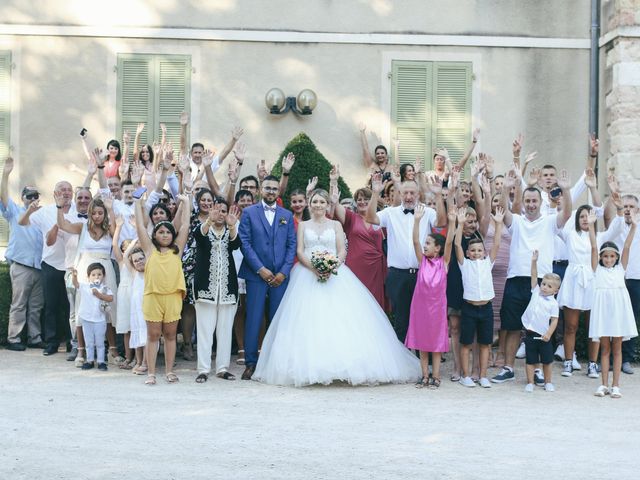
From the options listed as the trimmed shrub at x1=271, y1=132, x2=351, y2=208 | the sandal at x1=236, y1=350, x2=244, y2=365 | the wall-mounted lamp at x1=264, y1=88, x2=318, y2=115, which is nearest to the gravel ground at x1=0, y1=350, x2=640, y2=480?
the sandal at x1=236, y1=350, x2=244, y2=365

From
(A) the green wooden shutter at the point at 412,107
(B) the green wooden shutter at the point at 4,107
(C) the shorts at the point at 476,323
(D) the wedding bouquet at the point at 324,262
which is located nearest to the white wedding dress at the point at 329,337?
(D) the wedding bouquet at the point at 324,262

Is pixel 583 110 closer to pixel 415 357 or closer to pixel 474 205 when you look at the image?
pixel 474 205

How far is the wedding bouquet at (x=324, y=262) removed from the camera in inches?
350

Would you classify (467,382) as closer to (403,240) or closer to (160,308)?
(403,240)

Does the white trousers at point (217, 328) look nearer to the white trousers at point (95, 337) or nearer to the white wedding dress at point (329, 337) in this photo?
the white wedding dress at point (329, 337)

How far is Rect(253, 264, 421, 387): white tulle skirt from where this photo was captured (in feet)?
28.1

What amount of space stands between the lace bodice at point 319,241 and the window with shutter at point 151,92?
4377mm

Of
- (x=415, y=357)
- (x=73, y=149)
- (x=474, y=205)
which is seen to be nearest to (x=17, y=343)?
(x=73, y=149)

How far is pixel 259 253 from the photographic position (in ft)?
29.9

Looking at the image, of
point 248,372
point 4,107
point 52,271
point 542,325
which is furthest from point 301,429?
point 4,107

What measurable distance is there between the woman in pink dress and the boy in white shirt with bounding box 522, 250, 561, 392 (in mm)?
1685

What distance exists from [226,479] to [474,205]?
5.08 metres

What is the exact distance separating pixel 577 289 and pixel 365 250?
2.10 meters

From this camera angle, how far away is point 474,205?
9891 mm
